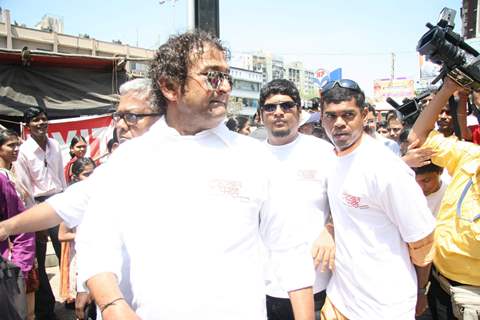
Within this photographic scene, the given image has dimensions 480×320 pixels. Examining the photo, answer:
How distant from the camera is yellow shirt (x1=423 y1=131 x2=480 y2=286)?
2.10 metres

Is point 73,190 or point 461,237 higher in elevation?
point 73,190

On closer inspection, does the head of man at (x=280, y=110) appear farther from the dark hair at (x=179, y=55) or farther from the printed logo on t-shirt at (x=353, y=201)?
the dark hair at (x=179, y=55)

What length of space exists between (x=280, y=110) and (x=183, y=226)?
5.98 ft

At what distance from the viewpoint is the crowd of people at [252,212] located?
1288 mm

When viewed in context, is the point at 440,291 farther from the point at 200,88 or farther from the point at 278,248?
the point at 200,88

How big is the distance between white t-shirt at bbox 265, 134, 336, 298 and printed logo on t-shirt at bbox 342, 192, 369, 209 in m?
0.32

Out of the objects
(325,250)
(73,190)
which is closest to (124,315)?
(73,190)

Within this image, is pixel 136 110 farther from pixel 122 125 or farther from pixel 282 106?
pixel 282 106

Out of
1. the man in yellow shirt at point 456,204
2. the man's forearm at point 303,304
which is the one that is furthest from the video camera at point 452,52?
the man's forearm at point 303,304

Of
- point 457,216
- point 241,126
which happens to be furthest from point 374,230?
point 241,126

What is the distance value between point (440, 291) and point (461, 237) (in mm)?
636

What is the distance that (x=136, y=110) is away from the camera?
2.17 meters

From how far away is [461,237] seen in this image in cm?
215

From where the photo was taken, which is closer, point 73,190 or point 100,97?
point 73,190
